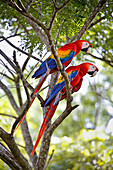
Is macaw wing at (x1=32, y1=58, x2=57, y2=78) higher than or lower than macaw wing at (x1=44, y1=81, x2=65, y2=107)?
higher

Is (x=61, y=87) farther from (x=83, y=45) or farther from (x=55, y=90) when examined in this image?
(x=83, y=45)

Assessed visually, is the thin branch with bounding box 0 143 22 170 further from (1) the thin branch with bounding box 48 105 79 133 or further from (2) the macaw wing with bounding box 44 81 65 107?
(2) the macaw wing with bounding box 44 81 65 107

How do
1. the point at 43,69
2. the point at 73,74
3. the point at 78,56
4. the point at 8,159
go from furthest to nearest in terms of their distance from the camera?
the point at 78,56 < the point at 73,74 < the point at 43,69 < the point at 8,159

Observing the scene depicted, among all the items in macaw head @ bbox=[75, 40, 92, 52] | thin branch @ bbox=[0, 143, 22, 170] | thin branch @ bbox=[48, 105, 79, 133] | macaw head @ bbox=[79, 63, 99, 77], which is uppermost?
macaw head @ bbox=[75, 40, 92, 52]

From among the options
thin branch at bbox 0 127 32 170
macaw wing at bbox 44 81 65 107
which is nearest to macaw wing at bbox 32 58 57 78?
macaw wing at bbox 44 81 65 107

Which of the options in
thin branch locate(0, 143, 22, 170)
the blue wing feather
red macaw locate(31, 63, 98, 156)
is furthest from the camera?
the blue wing feather

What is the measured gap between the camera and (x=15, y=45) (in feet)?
5.92

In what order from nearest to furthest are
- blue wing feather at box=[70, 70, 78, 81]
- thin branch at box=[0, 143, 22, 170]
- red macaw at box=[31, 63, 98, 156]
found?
thin branch at box=[0, 143, 22, 170]
red macaw at box=[31, 63, 98, 156]
blue wing feather at box=[70, 70, 78, 81]

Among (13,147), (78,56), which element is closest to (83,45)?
(78,56)

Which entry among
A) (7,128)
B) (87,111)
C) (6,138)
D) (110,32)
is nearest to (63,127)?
(87,111)

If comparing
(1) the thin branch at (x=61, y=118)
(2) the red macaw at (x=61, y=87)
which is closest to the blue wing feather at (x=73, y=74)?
(2) the red macaw at (x=61, y=87)

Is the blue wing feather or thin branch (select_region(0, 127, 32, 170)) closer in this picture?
thin branch (select_region(0, 127, 32, 170))

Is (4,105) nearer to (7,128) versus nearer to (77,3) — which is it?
(7,128)

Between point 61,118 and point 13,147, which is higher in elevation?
point 61,118
